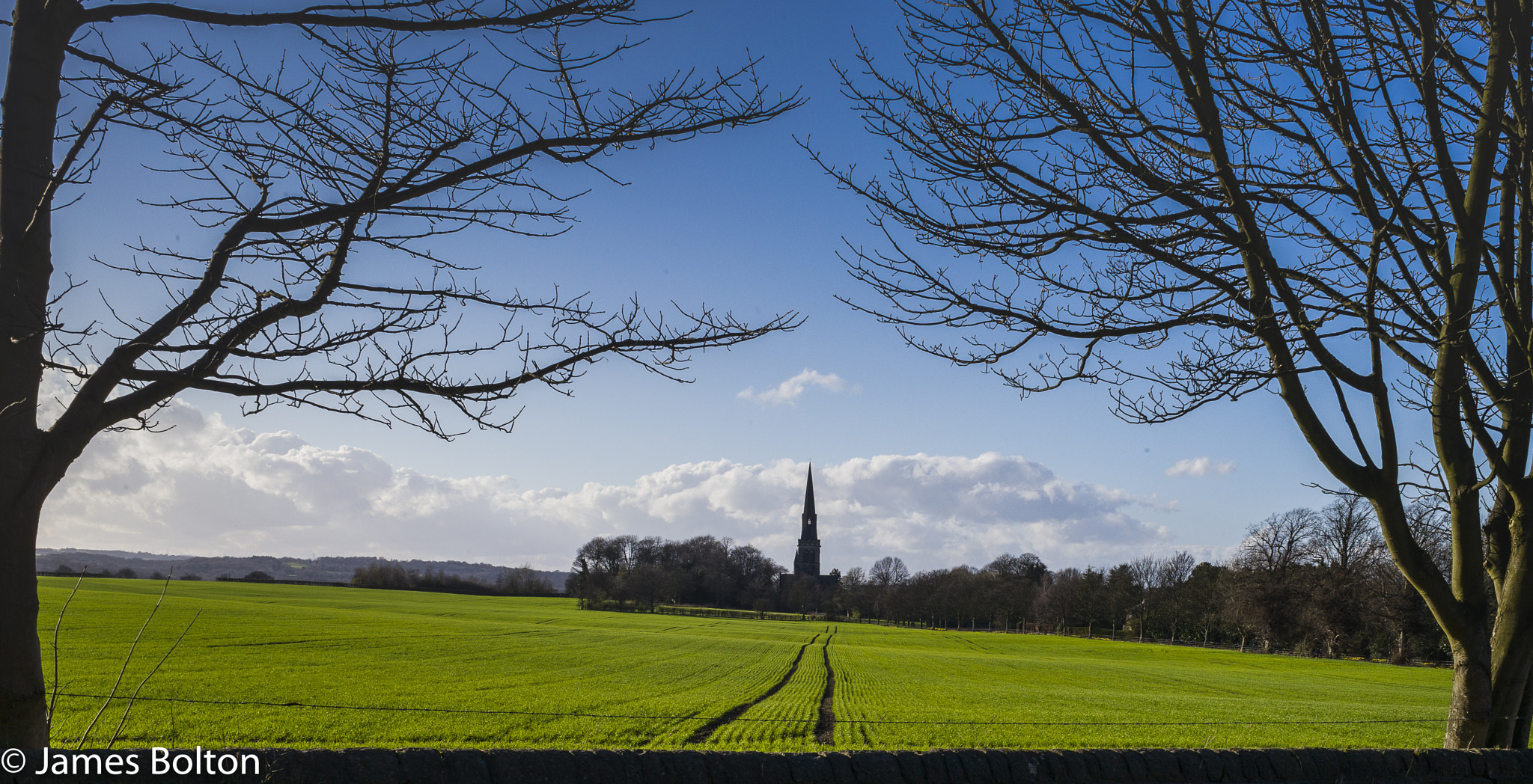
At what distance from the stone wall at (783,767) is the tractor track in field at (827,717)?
13768 mm

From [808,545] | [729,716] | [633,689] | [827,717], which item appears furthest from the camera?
[808,545]

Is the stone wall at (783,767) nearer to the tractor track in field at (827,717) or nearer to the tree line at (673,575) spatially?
the tractor track in field at (827,717)

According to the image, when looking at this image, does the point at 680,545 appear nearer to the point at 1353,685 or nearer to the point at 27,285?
the point at 1353,685

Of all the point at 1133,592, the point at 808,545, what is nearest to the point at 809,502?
the point at 808,545

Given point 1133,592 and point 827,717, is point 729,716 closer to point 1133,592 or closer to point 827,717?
point 827,717

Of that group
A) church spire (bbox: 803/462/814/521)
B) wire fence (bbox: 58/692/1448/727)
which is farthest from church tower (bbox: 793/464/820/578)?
wire fence (bbox: 58/692/1448/727)

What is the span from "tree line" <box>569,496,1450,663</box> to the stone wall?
90.9 inches

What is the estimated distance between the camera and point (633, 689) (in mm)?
29578

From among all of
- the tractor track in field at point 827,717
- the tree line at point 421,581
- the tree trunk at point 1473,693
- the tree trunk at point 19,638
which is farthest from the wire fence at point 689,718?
the tree line at point 421,581

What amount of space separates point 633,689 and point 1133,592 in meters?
83.2

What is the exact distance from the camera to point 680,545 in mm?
151625

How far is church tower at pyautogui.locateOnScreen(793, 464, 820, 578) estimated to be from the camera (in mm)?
171625

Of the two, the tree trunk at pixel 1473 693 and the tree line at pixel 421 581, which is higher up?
the tree trunk at pixel 1473 693

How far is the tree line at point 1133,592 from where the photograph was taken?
62.3 metres
